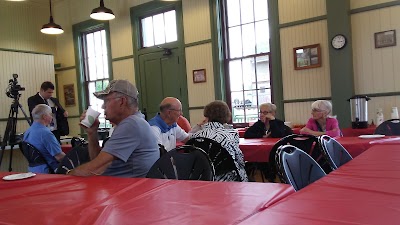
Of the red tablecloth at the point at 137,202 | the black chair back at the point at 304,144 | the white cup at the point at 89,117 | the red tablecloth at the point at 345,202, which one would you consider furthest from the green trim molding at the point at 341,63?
the red tablecloth at the point at 137,202

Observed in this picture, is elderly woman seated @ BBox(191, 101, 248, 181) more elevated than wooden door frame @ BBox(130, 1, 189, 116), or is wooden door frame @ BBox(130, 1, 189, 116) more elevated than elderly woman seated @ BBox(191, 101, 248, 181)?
wooden door frame @ BBox(130, 1, 189, 116)

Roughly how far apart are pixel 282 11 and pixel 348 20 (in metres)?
Answer: 1.11

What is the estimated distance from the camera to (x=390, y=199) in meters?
1.15

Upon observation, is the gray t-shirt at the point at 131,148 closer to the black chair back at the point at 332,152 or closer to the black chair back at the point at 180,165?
the black chair back at the point at 180,165

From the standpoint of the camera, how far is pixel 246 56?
22.1ft

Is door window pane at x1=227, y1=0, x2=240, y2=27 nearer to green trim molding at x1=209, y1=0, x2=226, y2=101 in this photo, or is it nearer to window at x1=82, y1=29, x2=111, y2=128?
green trim molding at x1=209, y1=0, x2=226, y2=101

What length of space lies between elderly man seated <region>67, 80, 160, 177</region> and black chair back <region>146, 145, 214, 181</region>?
0.52 feet

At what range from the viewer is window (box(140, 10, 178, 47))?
24.9ft

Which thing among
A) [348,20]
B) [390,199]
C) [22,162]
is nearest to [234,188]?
[390,199]

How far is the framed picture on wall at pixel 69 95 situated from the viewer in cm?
951

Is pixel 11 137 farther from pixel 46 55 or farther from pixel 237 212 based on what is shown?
pixel 237 212

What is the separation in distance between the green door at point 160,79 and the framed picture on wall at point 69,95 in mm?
2393

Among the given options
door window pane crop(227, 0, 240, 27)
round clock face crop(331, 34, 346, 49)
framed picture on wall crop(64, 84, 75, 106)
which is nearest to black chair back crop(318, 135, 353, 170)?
round clock face crop(331, 34, 346, 49)

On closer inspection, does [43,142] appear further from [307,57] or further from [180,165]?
[307,57]
